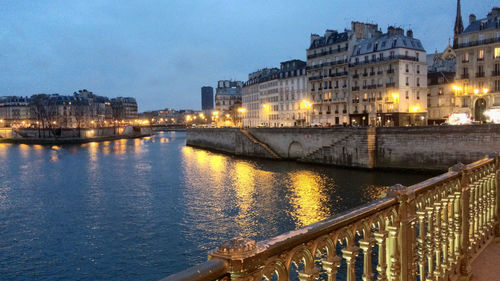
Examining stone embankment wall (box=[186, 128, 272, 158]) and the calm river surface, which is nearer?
the calm river surface

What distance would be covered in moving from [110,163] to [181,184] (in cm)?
2034

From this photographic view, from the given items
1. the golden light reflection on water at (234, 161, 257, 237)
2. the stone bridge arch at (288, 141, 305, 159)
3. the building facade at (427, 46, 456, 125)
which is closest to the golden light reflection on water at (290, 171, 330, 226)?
the golden light reflection on water at (234, 161, 257, 237)

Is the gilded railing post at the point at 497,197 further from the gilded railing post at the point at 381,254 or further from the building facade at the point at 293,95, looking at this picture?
the building facade at the point at 293,95

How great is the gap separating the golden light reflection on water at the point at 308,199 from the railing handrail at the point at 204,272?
18306mm

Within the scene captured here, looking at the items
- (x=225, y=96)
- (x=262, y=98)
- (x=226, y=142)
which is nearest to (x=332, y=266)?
(x=226, y=142)

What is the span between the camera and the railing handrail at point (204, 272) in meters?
2.04

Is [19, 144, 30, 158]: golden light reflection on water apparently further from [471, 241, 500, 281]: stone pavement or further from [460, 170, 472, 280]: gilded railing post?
[460, 170, 472, 280]: gilded railing post

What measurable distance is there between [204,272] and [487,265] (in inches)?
233

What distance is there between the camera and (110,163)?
1988 inches

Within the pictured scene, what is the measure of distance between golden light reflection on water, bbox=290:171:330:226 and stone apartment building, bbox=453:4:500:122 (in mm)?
25485

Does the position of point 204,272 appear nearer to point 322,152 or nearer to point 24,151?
point 322,152

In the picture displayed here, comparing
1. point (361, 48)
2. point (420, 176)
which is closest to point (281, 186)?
point (420, 176)

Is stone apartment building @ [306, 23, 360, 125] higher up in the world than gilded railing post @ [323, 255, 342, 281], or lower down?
higher up

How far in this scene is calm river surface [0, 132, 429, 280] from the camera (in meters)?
16.4
